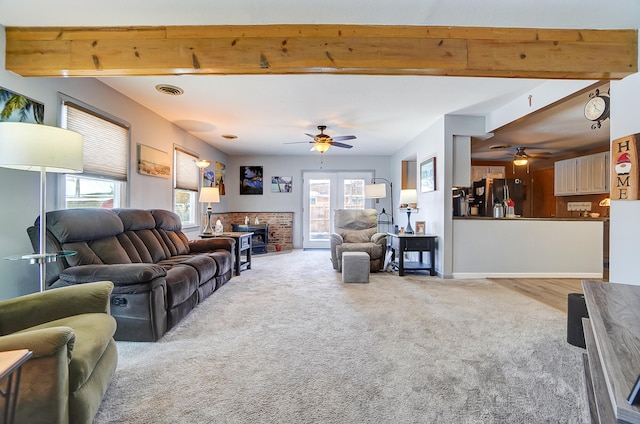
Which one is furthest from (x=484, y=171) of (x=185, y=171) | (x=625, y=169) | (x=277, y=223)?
(x=185, y=171)

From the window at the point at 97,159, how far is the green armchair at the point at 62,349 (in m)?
1.71

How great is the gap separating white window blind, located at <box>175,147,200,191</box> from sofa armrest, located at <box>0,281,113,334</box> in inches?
136

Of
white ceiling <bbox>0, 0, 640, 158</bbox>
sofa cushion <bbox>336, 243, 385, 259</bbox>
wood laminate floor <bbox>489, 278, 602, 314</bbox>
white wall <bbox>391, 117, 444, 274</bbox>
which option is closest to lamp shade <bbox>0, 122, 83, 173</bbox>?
white ceiling <bbox>0, 0, 640, 158</bbox>

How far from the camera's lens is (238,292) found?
372 cm

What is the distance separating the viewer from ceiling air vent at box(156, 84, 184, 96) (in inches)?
134

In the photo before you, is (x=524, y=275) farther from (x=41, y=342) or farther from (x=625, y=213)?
(x=41, y=342)

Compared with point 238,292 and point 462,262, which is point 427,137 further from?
point 238,292

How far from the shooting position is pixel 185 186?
5.19m

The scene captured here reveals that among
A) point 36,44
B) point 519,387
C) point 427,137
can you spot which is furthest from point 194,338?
point 427,137

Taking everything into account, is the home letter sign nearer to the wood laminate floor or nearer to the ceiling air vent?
the wood laminate floor

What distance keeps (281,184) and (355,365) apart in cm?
612

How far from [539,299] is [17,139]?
4.86 meters

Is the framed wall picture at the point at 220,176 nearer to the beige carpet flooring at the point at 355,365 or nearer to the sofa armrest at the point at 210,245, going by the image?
the sofa armrest at the point at 210,245

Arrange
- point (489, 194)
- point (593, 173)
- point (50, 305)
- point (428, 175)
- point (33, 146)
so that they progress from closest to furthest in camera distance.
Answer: point (50, 305) → point (33, 146) → point (428, 175) → point (489, 194) → point (593, 173)
